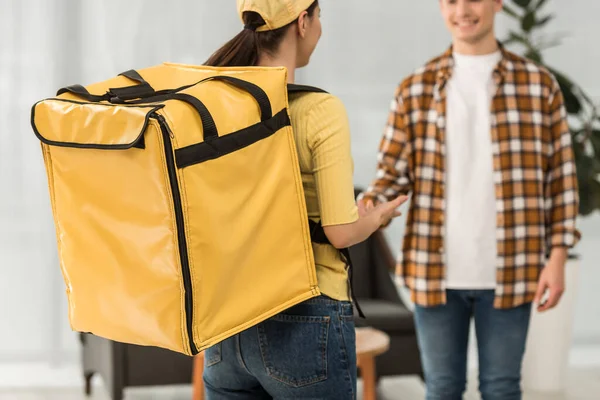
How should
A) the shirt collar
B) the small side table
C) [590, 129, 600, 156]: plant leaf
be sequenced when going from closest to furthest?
the shirt collar < the small side table < [590, 129, 600, 156]: plant leaf

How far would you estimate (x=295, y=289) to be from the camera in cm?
141


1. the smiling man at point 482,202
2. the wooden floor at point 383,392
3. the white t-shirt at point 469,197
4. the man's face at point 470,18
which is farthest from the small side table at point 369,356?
the man's face at point 470,18

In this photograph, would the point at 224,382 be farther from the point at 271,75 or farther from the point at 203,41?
the point at 203,41

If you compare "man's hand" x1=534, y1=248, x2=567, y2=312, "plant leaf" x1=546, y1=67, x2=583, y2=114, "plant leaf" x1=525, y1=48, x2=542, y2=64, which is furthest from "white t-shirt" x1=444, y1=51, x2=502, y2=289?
"plant leaf" x1=525, y1=48, x2=542, y2=64

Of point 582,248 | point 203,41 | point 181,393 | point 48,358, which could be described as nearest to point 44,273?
point 48,358

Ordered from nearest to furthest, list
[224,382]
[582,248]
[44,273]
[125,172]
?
[125,172]
[224,382]
[44,273]
[582,248]

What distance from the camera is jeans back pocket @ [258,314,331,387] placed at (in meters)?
1.43

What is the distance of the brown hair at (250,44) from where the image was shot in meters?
1.50

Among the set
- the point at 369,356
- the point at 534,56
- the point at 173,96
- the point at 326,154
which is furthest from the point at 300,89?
the point at 534,56

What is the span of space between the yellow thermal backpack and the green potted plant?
2.68 m

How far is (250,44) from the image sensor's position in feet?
4.99

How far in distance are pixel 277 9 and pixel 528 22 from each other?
108 inches

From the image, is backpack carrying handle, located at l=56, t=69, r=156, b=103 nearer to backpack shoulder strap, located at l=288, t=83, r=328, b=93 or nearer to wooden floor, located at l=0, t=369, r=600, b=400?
backpack shoulder strap, located at l=288, t=83, r=328, b=93

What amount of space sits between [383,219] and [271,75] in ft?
1.13
